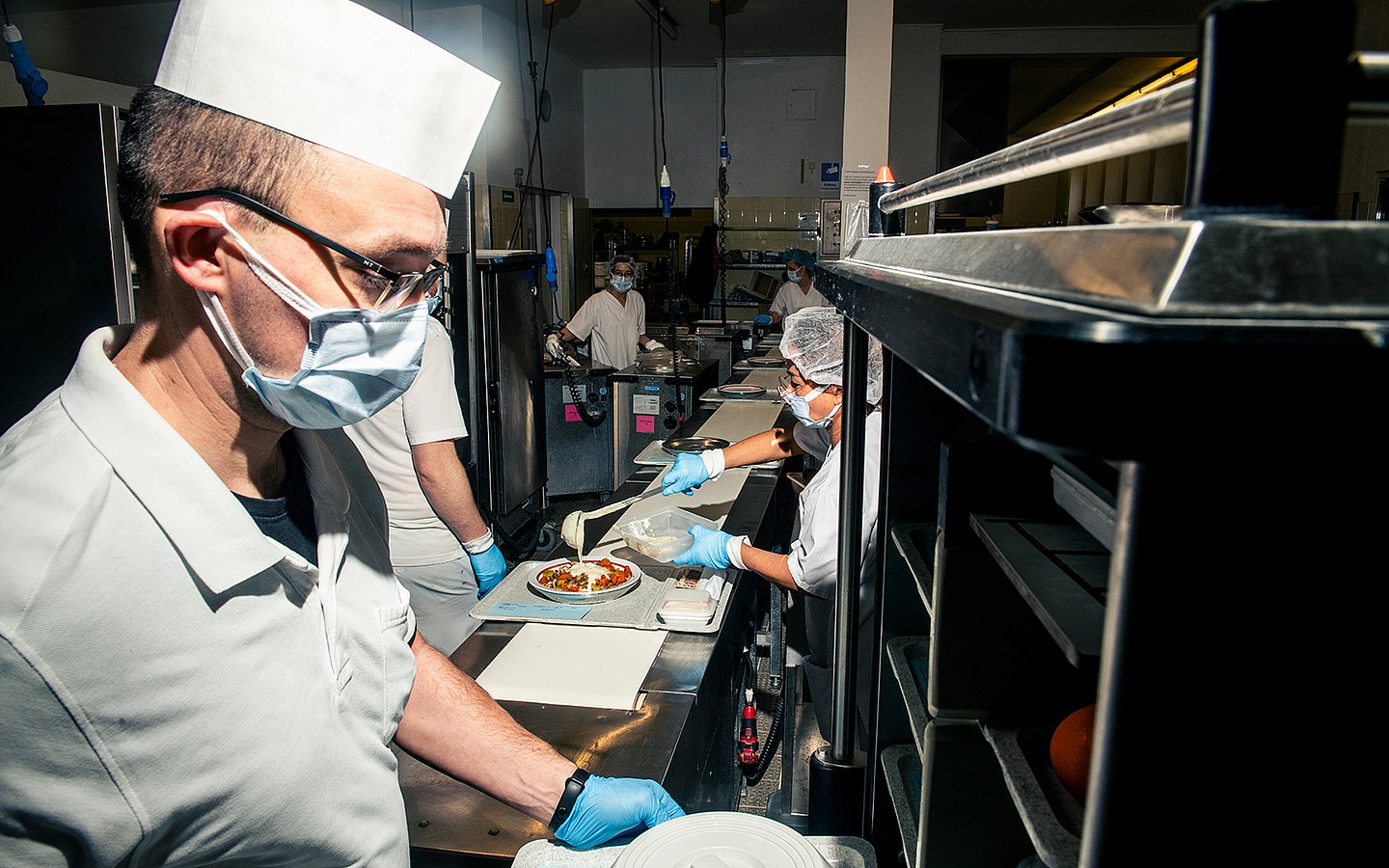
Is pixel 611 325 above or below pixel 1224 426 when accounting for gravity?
below

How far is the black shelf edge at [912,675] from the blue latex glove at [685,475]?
2162 millimetres

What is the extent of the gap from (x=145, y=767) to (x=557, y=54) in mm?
9989

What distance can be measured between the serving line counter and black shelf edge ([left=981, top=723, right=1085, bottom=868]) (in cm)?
109

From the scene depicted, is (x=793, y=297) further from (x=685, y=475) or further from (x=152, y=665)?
(x=152, y=665)

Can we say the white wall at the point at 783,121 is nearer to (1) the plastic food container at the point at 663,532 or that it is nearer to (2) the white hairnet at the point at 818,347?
(2) the white hairnet at the point at 818,347

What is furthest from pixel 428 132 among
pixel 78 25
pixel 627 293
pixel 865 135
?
pixel 78 25

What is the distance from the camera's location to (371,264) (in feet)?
3.89

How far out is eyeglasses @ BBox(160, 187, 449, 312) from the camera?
3.59 ft

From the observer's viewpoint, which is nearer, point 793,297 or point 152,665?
point 152,665

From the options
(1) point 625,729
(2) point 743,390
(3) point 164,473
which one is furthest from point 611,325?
(3) point 164,473

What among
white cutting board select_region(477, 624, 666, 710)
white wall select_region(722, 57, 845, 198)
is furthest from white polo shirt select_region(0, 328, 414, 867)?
white wall select_region(722, 57, 845, 198)

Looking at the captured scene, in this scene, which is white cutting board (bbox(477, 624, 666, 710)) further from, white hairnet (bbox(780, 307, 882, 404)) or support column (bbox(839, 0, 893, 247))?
support column (bbox(839, 0, 893, 247))

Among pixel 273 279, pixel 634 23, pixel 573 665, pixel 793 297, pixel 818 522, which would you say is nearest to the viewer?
pixel 273 279

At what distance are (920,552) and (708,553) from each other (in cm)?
159
